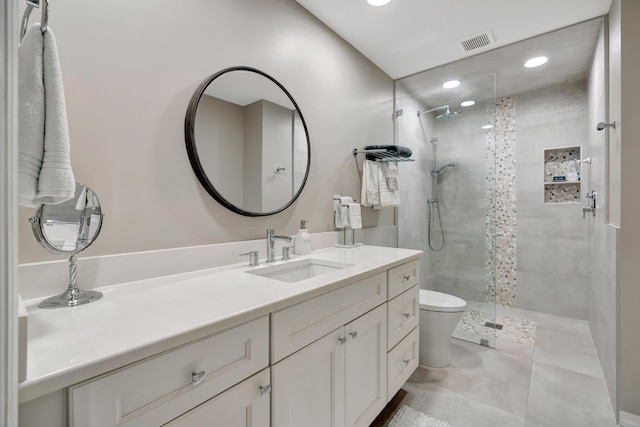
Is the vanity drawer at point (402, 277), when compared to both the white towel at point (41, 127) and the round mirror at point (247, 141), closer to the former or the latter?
the round mirror at point (247, 141)

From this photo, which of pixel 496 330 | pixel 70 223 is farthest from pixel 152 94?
pixel 496 330

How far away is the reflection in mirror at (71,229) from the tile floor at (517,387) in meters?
1.72

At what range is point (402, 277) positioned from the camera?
1.61 meters

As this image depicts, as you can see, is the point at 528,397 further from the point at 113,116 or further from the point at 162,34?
the point at 162,34

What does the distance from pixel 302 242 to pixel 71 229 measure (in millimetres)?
1050

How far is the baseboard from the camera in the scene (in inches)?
58.4

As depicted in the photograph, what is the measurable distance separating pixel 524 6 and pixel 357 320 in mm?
2249

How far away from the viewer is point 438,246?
2.91 meters

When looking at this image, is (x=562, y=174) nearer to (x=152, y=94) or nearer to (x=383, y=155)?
(x=383, y=155)

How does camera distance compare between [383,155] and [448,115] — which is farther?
[448,115]

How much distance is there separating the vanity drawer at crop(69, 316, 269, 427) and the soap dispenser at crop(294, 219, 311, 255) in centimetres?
84

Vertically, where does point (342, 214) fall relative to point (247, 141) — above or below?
below

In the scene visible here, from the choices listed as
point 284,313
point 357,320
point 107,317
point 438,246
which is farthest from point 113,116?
point 438,246

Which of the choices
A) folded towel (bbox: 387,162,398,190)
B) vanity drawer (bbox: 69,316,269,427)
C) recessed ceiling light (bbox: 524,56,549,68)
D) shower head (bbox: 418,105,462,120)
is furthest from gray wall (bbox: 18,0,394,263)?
recessed ceiling light (bbox: 524,56,549,68)
